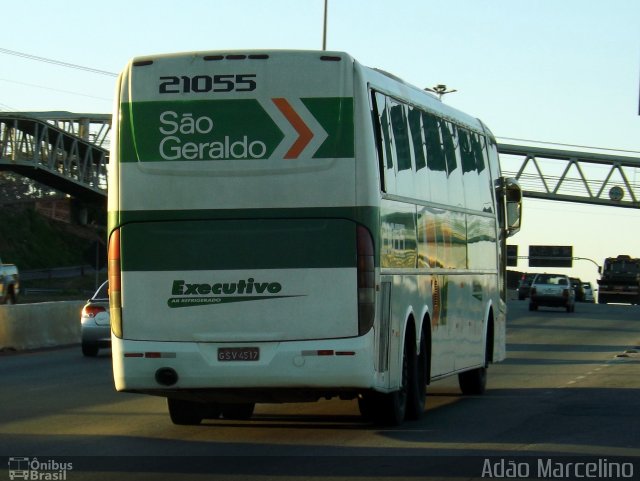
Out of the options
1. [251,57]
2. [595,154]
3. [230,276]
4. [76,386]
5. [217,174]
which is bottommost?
[76,386]

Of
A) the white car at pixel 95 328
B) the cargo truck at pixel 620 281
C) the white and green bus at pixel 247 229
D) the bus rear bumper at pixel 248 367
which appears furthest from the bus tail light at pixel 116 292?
the cargo truck at pixel 620 281

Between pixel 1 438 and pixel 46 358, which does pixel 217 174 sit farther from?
pixel 46 358

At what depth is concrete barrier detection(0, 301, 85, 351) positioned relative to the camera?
28.5m

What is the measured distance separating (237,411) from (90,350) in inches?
474

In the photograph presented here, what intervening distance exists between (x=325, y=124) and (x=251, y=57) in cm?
→ 91

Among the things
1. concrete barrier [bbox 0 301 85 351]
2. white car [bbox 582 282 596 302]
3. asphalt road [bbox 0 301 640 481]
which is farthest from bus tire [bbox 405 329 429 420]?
white car [bbox 582 282 596 302]

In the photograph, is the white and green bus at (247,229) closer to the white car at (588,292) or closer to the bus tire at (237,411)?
the bus tire at (237,411)

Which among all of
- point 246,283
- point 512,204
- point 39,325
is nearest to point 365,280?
point 246,283

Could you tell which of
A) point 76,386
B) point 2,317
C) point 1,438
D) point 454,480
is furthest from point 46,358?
point 454,480

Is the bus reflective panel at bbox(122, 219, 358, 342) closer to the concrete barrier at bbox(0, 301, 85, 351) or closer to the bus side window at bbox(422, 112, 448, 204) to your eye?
the bus side window at bbox(422, 112, 448, 204)

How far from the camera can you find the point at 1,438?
1314cm

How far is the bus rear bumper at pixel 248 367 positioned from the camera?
12539mm

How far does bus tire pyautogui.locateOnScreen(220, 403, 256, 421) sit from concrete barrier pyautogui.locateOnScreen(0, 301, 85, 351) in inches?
547

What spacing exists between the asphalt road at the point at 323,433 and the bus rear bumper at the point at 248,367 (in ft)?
1.68
